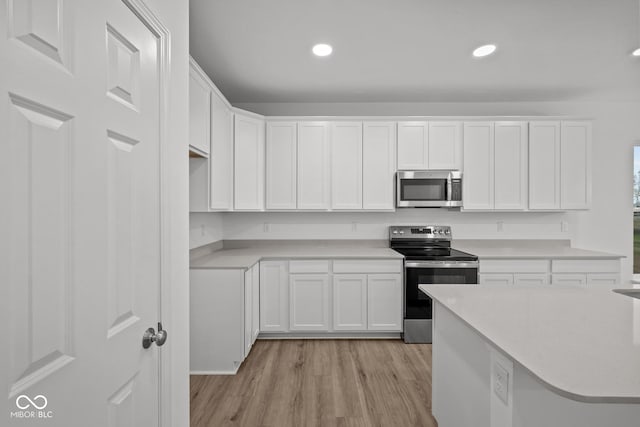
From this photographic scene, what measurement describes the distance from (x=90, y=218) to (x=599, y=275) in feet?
13.5

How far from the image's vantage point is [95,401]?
809 mm

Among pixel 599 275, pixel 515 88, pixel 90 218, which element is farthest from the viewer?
pixel 515 88

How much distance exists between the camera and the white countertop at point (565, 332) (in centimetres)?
78

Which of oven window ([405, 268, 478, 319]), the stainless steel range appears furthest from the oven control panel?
oven window ([405, 268, 478, 319])

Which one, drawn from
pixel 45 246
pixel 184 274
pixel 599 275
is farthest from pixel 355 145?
pixel 45 246

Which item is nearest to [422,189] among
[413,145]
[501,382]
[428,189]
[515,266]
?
[428,189]

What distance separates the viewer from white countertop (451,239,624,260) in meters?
3.11

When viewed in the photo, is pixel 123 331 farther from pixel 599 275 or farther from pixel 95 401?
pixel 599 275

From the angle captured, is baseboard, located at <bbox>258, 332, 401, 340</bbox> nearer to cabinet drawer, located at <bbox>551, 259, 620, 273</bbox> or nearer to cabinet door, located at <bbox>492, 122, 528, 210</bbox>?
cabinet drawer, located at <bbox>551, 259, 620, 273</bbox>

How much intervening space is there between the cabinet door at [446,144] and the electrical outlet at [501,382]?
265 cm

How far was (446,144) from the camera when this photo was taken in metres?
3.42

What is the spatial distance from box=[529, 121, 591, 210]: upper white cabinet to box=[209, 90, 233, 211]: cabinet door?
319 centimetres

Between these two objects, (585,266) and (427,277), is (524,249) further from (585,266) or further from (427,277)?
(427,277)
